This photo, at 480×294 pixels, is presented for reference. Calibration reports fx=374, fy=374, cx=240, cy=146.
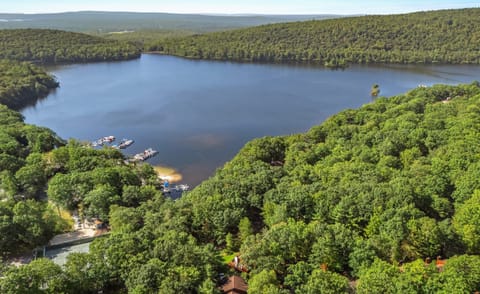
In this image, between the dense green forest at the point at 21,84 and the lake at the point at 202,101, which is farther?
the dense green forest at the point at 21,84

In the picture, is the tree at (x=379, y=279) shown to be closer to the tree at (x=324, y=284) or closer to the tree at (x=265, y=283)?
the tree at (x=324, y=284)

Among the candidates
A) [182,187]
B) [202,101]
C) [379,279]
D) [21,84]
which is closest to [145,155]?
[182,187]

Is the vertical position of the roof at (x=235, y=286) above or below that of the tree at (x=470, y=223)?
below

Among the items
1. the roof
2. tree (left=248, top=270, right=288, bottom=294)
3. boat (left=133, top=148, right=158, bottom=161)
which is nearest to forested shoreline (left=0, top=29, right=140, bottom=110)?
boat (left=133, top=148, right=158, bottom=161)

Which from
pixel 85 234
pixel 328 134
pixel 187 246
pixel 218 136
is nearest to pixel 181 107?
pixel 218 136

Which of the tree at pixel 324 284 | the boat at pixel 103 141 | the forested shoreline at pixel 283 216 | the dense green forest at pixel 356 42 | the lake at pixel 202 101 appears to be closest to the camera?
the tree at pixel 324 284

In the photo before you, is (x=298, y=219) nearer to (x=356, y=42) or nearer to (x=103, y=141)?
(x=103, y=141)

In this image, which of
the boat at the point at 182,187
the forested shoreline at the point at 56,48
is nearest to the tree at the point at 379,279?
the boat at the point at 182,187
